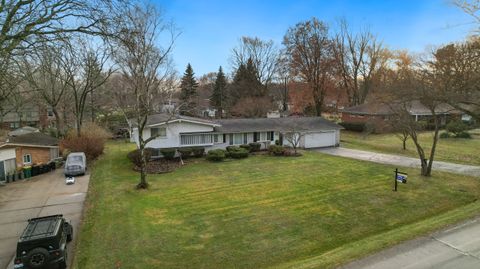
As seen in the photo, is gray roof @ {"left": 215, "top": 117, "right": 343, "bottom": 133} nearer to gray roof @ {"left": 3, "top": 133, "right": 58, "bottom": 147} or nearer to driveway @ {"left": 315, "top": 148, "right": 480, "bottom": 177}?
driveway @ {"left": 315, "top": 148, "right": 480, "bottom": 177}

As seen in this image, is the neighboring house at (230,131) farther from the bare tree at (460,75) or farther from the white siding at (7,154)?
the bare tree at (460,75)

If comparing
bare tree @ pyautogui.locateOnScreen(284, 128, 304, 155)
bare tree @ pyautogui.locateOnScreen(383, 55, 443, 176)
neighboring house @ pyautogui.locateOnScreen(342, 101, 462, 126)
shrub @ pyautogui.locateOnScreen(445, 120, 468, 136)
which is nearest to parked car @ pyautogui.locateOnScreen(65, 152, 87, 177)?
bare tree @ pyautogui.locateOnScreen(284, 128, 304, 155)

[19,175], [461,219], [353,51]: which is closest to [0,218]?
[19,175]

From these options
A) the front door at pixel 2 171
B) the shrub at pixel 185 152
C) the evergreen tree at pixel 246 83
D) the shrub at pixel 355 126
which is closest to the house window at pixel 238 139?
the shrub at pixel 185 152

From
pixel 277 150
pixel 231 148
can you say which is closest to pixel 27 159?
pixel 231 148

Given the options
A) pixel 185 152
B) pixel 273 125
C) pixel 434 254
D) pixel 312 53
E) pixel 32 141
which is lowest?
pixel 434 254

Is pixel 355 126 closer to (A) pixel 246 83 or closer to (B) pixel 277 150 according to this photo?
(B) pixel 277 150

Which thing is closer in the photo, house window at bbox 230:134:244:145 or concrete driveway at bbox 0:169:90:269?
concrete driveway at bbox 0:169:90:269
